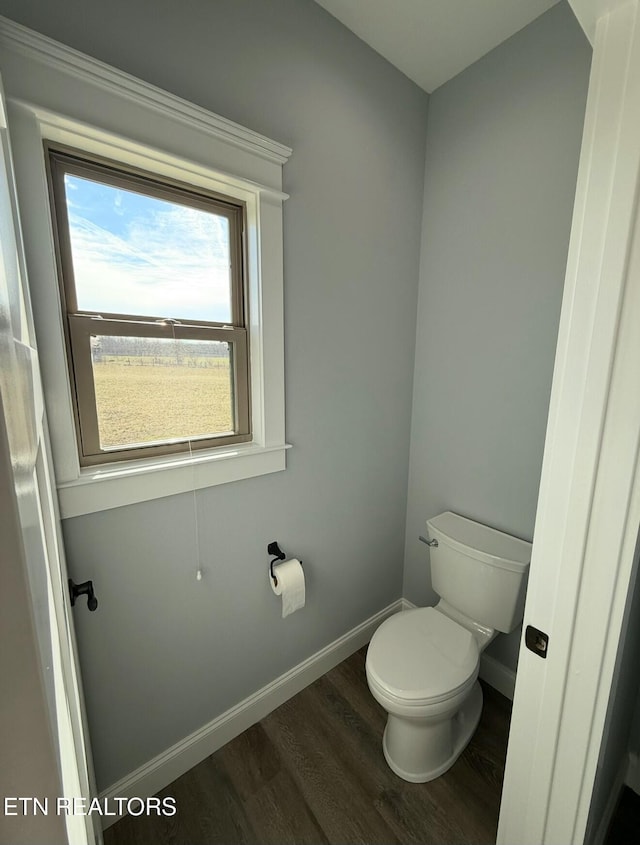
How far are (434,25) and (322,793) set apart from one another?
282 centimetres

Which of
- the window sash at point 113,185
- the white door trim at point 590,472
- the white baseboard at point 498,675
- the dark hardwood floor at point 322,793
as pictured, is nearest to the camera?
the white door trim at point 590,472

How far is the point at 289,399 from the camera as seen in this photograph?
4.61 feet

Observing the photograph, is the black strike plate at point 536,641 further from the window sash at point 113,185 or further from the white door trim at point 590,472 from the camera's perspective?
the window sash at point 113,185

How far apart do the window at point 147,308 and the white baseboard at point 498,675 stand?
1593 mm

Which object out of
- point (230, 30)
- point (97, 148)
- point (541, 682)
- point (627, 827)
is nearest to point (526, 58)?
point (230, 30)

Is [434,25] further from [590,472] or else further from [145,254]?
[590,472]

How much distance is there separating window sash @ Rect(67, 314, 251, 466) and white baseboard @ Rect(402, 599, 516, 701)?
1.58m

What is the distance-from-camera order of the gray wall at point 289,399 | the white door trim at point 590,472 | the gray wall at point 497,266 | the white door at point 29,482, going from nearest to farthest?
1. the white door at point 29,482
2. the white door trim at point 590,472
3. the gray wall at point 289,399
4. the gray wall at point 497,266

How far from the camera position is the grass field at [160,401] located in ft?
3.57

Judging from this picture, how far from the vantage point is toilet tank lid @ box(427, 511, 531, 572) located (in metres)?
1.41

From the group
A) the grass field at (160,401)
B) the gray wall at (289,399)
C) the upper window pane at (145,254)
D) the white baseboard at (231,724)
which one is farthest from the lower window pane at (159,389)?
the white baseboard at (231,724)

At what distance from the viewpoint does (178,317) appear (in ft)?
3.86

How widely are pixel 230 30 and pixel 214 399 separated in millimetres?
1125

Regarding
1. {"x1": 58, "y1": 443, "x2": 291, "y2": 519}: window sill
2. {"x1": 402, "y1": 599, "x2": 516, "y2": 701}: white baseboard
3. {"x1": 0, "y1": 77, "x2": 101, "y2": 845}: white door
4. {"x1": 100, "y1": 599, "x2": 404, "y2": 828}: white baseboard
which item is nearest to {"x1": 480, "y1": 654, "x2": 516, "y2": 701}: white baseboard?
{"x1": 402, "y1": 599, "x2": 516, "y2": 701}: white baseboard
